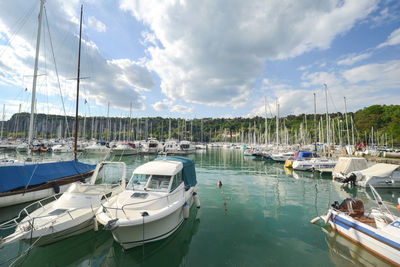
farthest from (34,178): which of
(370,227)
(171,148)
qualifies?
(171,148)

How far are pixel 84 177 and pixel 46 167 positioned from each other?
10.2ft

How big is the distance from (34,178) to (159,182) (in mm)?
9792

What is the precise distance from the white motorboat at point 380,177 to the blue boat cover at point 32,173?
26977mm

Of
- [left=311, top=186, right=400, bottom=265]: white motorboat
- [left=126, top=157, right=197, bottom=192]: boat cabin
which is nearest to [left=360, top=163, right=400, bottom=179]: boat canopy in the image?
[left=311, top=186, right=400, bottom=265]: white motorboat

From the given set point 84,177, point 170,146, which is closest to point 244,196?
point 84,177

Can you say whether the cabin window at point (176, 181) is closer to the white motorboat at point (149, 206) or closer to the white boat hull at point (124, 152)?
the white motorboat at point (149, 206)

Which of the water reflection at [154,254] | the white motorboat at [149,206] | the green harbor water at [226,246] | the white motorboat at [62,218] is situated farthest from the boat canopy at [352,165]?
the white motorboat at [62,218]

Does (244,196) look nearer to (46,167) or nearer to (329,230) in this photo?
(329,230)

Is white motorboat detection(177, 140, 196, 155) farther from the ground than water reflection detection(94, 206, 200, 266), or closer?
farther from the ground

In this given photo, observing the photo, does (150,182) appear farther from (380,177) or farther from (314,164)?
(314,164)

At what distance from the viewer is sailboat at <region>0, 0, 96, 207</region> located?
35.2 feet

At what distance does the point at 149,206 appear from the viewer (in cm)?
731

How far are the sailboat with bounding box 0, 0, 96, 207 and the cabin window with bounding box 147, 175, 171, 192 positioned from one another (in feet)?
28.8

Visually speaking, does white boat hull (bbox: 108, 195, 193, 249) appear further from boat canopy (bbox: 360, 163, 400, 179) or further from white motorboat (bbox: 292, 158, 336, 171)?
white motorboat (bbox: 292, 158, 336, 171)
